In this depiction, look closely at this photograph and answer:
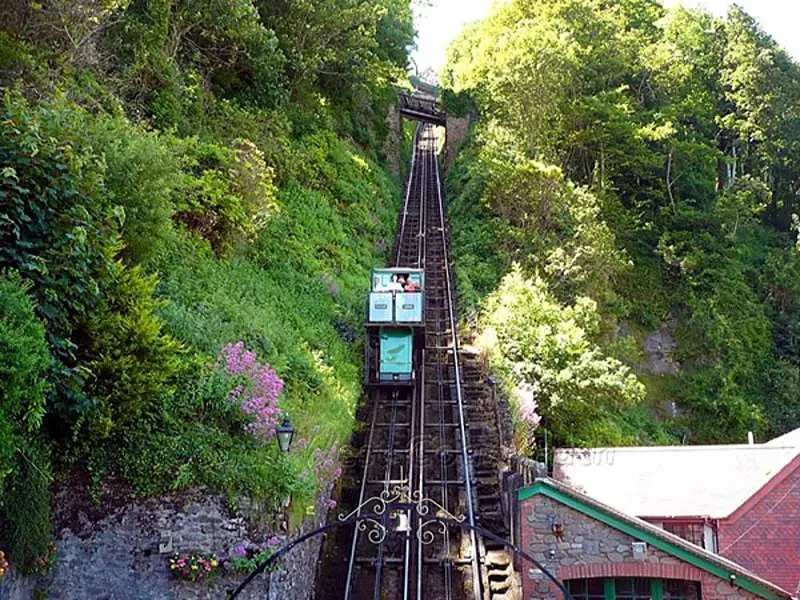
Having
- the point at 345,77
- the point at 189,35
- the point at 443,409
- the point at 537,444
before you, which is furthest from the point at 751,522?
the point at 345,77

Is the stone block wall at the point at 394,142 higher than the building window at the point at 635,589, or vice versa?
the stone block wall at the point at 394,142

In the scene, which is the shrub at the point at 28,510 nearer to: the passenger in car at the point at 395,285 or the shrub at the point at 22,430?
the shrub at the point at 22,430

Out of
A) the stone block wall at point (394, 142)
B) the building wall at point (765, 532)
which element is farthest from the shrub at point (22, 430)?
the stone block wall at point (394, 142)

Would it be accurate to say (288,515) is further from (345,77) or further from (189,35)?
(345,77)

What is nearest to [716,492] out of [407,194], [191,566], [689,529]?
[689,529]

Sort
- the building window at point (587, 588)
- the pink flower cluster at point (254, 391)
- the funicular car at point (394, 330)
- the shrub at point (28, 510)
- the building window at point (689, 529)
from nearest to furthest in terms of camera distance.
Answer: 1. the shrub at point (28, 510)
2. the pink flower cluster at point (254, 391)
3. the building window at point (587, 588)
4. the building window at point (689, 529)
5. the funicular car at point (394, 330)

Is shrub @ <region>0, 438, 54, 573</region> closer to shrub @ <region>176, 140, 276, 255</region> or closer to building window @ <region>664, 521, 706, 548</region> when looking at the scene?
shrub @ <region>176, 140, 276, 255</region>
